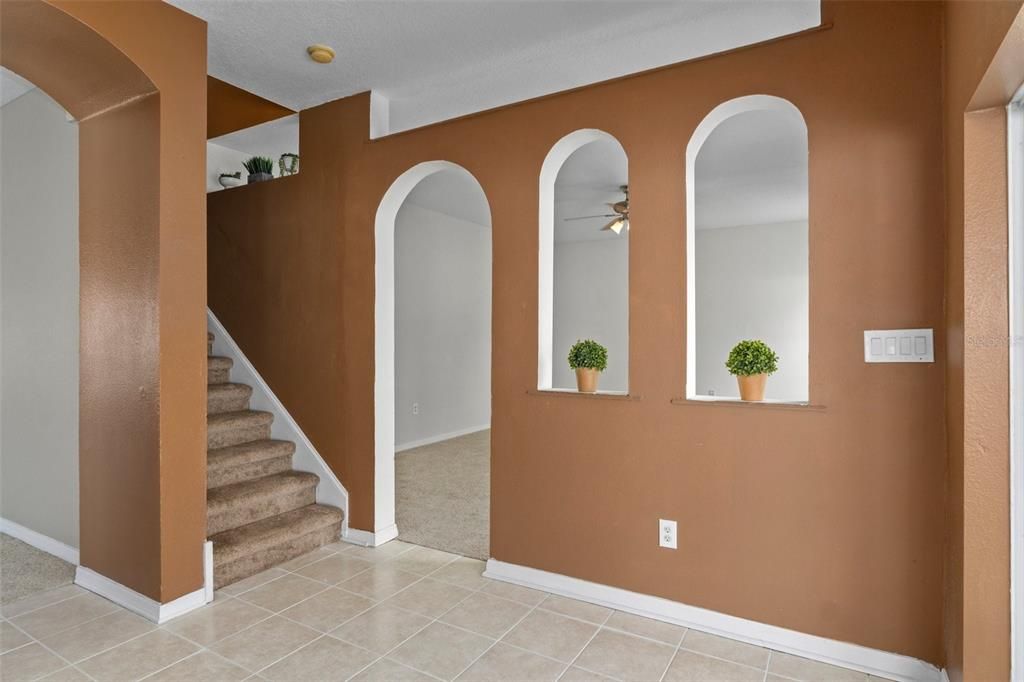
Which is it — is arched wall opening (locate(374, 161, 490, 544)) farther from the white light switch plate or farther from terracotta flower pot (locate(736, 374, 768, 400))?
the white light switch plate

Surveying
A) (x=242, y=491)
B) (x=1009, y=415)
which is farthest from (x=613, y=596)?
(x=242, y=491)

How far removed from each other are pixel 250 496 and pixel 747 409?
261cm

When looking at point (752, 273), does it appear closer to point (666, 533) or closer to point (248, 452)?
point (666, 533)

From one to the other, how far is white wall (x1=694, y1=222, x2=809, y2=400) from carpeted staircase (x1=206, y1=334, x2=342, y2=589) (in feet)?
18.9

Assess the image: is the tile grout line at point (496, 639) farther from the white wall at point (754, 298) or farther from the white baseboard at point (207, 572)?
the white wall at point (754, 298)

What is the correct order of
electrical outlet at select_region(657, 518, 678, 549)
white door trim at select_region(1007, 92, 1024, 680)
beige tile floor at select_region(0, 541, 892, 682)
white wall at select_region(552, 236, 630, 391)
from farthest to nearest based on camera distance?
1. white wall at select_region(552, 236, 630, 391)
2. electrical outlet at select_region(657, 518, 678, 549)
3. beige tile floor at select_region(0, 541, 892, 682)
4. white door trim at select_region(1007, 92, 1024, 680)

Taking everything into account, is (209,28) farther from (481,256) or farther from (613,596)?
(481,256)

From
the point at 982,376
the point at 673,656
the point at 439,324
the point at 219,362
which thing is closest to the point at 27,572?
the point at 219,362

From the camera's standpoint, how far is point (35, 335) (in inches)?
133

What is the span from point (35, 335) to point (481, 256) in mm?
4949

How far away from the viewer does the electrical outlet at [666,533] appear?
250cm

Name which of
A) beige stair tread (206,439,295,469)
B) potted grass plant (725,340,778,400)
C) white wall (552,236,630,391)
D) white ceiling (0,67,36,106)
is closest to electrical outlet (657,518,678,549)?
potted grass plant (725,340,778,400)

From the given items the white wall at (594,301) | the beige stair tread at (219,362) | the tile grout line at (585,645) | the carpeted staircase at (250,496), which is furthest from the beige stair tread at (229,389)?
the white wall at (594,301)

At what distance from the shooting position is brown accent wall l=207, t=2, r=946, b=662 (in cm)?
207
